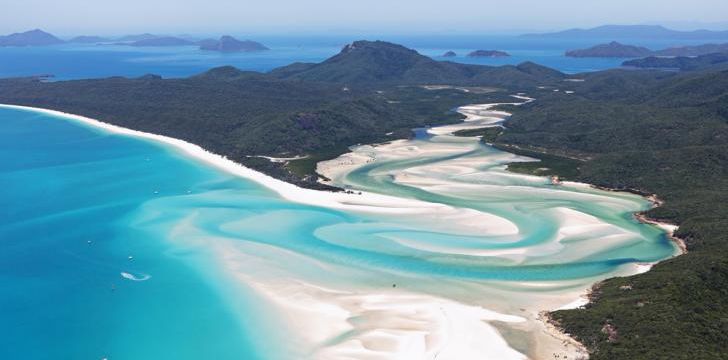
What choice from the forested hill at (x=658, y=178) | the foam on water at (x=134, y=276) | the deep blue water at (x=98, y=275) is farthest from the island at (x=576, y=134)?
the foam on water at (x=134, y=276)

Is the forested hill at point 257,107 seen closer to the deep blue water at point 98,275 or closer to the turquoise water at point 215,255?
the turquoise water at point 215,255

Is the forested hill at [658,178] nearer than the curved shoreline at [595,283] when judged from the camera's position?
Yes

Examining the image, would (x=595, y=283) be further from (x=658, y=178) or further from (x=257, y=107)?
(x=257, y=107)

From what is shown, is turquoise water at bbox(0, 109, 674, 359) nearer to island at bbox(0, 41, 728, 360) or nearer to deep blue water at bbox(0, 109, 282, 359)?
deep blue water at bbox(0, 109, 282, 359)

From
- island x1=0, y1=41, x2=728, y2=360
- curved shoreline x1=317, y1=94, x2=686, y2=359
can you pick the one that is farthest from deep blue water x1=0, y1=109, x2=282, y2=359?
island x1=0, y1=41, x2=728, y2=360

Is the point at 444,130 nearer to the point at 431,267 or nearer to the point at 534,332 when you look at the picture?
the point at 431,267

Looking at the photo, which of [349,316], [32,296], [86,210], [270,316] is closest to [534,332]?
[349,316]
